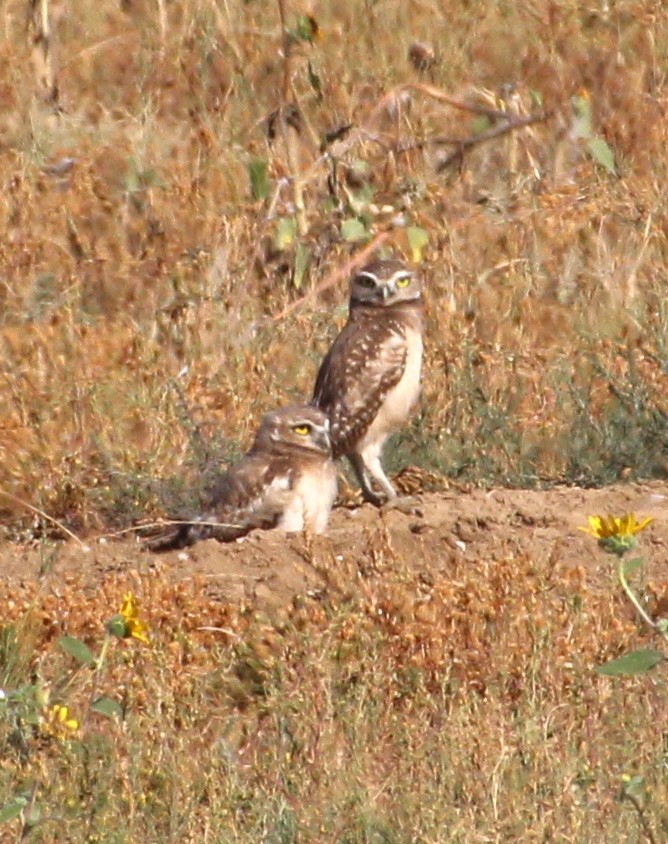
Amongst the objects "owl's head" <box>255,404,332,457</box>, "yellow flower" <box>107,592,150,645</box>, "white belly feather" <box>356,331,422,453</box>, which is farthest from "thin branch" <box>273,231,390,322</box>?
"yellow flower" <box>107,592,150,645</box>

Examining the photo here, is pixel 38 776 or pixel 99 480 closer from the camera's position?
pixel 38 776

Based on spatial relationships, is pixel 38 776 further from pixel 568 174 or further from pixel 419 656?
pixel 568 174

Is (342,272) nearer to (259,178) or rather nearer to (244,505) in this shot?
(259,178)

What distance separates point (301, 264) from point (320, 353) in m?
0.82

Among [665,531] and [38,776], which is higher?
[38,776]

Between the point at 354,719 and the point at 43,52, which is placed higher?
the point at 354,719

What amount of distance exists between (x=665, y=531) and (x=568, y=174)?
4963 millimetres

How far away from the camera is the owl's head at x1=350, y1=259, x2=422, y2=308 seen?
9.56 m

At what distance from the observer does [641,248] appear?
1062 cm

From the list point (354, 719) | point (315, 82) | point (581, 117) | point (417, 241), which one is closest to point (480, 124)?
point (581, 117)

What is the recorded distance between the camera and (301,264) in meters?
11.1

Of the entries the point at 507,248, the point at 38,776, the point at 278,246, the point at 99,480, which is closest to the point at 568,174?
the point at 507,248

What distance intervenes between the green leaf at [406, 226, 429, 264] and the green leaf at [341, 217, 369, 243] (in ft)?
0.93

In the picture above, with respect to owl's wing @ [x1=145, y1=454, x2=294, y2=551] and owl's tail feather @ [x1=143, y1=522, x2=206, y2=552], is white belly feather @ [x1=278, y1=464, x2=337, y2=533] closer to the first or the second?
owl's wing @ [x1=145, y1=454, x2=294, y2=551]
